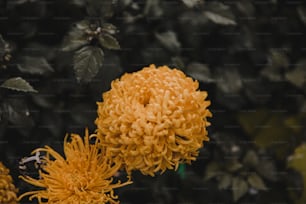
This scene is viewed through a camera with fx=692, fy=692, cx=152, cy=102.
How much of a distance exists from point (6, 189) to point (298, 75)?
753mm

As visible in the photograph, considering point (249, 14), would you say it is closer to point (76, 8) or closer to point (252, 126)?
point (252, 126)

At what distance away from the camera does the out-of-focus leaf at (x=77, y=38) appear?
54.8 inches

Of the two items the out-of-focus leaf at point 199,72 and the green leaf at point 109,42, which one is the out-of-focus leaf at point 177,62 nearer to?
the out-of-focus leaf at point 199,72

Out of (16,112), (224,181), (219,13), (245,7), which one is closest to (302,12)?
(245,7)

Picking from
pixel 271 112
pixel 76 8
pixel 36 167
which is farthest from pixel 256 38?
pixel 36 167

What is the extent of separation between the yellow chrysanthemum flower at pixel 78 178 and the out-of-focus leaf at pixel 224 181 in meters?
0.37

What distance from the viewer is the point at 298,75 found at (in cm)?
167

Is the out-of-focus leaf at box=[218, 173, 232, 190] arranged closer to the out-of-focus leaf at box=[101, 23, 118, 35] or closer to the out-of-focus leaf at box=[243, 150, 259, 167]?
the out-of-focus leaf at box=[243, 150, 259, 167]

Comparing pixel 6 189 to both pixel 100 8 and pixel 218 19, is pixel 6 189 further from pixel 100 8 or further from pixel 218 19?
pixel 218 19

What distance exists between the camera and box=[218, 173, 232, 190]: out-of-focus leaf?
157 cm

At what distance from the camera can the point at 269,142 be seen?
68.1 inches

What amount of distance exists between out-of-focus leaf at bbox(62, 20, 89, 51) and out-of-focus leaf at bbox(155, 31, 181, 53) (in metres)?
0.21

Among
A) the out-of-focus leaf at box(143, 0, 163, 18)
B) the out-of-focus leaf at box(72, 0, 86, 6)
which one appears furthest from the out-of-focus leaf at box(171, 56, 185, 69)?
the out-of-focus leaf at box(72, 0, 86, 6)

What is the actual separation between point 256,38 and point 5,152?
0.68 metres
